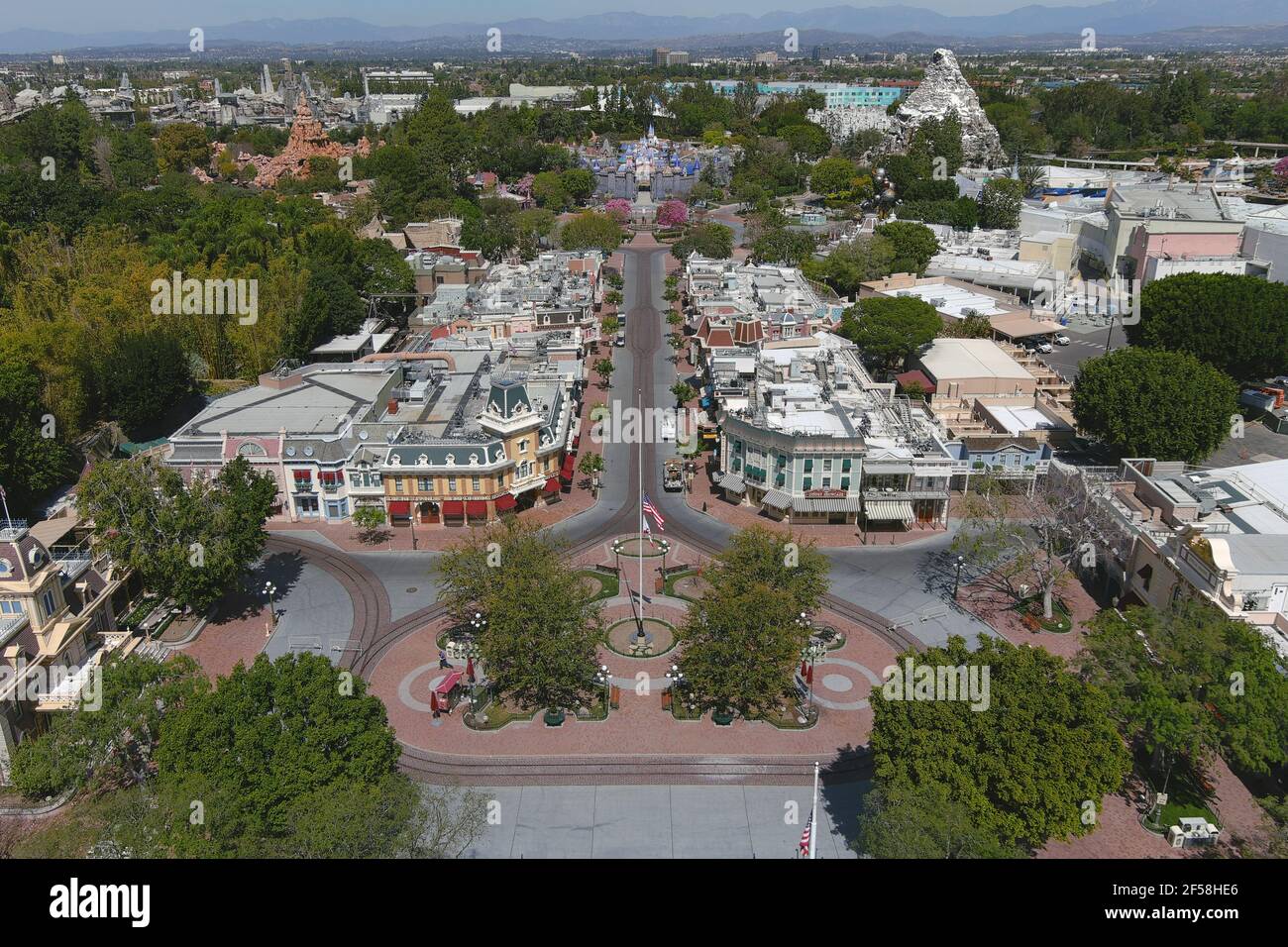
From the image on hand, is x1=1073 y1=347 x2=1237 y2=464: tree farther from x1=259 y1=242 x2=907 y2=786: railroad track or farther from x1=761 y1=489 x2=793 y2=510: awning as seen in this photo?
x1=259 y1=242 x2=907 y2=786: railroad track

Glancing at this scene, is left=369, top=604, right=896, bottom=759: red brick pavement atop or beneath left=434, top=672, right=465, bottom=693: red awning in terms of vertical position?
beneath

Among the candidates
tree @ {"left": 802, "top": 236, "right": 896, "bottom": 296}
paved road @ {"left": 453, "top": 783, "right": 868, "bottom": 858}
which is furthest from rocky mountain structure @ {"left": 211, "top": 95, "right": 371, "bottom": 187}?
paved road @ {"left": 453, "top": 783, "right": 868, "bottom": 858}

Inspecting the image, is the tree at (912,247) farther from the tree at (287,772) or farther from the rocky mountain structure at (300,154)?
the rocky mountain structure at (300,154)

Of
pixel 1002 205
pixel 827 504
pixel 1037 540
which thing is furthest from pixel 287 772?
pixel 1002 205

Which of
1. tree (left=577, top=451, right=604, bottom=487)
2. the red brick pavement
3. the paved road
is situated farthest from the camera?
tree (left=577, top=451, right=604, bottom=487)

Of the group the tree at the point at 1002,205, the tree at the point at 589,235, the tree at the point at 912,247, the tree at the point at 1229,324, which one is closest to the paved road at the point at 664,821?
the tree at the point at 1229,324

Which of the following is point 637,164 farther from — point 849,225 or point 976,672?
point 976,672

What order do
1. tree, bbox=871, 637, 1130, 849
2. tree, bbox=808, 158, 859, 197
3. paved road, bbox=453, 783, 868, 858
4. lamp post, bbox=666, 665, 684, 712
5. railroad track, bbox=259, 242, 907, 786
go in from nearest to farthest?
tree, bbox=871, 637, 1130, 849 → paved road, bbox=453, 783, 868, 858 → railroad track, bbox=259, 242, 907, 786 → lamp post, bbox=666, 665, 684, 712 → tree, bbox=808, 158, 859, 197
